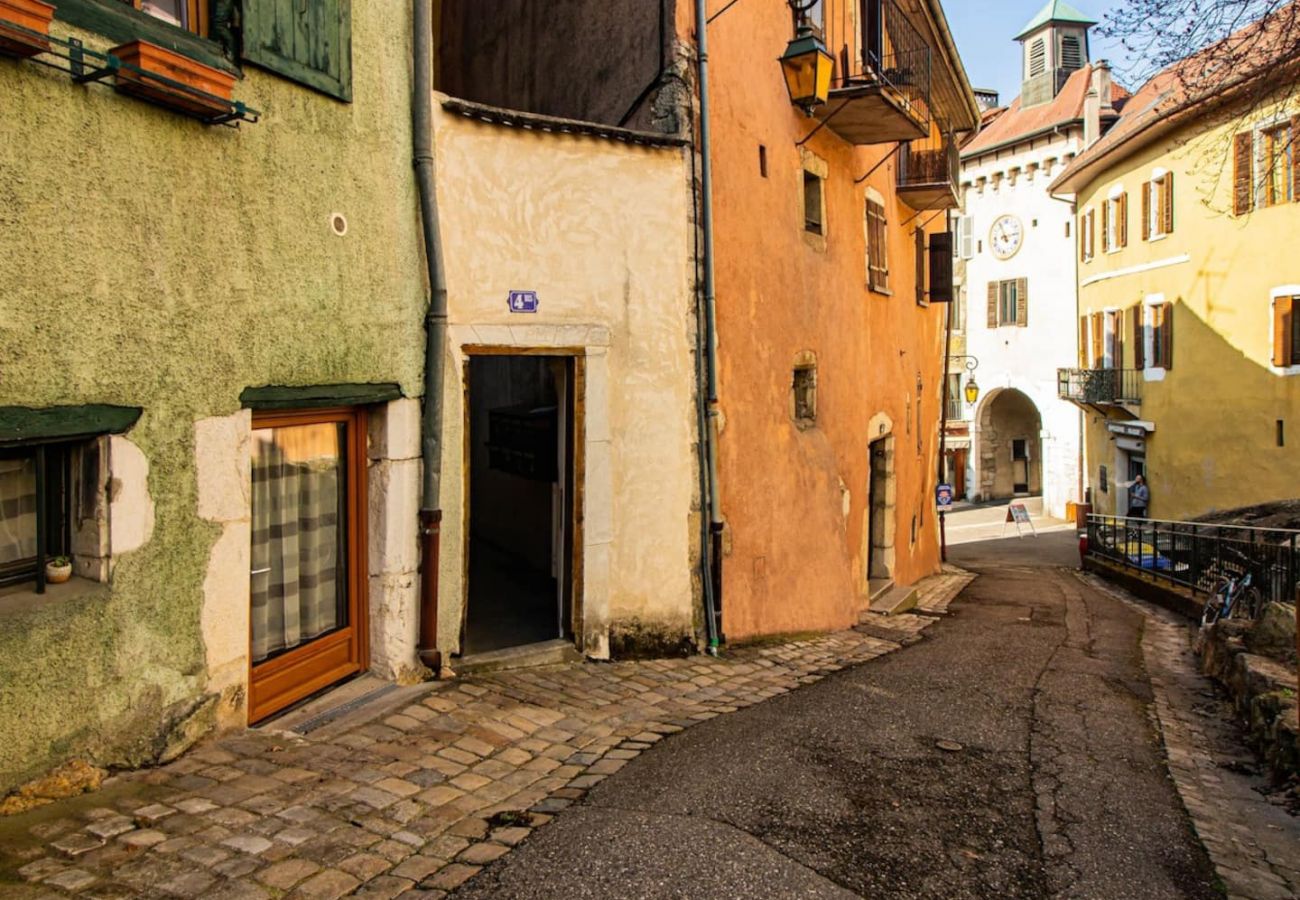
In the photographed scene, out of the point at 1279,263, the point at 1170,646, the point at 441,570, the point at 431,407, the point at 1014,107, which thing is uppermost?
the point at 1014,107

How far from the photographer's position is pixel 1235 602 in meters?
12.0

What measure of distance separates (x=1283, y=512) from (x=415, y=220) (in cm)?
1463

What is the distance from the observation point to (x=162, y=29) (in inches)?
194

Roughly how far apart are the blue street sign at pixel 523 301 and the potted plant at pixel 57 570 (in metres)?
3.65

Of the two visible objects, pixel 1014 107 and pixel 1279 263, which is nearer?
pixel 1279 263

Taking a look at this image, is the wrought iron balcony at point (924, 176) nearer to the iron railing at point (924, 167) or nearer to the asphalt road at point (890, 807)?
the iron railing at point (924, 167)

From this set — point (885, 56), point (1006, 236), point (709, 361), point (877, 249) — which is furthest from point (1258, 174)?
point (1006, 236)

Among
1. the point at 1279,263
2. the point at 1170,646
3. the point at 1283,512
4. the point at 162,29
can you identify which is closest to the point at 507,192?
the point at 162,29

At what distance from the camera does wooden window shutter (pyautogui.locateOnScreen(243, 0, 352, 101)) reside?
214 inches

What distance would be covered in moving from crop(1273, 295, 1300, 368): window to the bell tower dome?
2415 cm

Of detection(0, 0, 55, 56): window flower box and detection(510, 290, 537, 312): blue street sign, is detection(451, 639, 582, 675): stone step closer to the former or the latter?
detection(510, 290, 537, 312): blue street sign

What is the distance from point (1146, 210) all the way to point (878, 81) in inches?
732

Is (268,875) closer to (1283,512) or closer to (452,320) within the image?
(452,320)

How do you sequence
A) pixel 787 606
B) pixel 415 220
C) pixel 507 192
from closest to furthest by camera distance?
pixel 415 220
pixel 507 192
pixel 787 606
